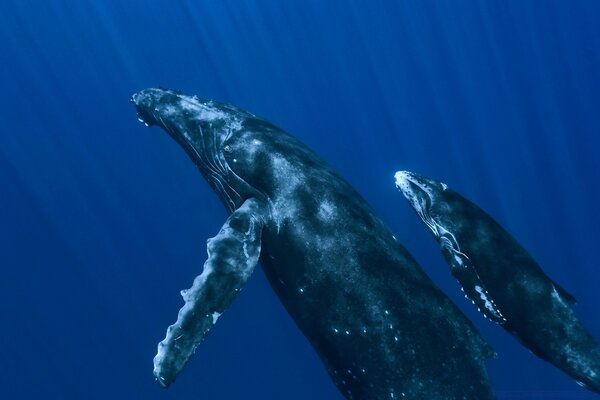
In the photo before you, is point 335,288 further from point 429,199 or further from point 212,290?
point 429,199

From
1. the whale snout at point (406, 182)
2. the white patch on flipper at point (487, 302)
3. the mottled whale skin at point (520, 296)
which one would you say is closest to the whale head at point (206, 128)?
the whale snout at point (406, 182)

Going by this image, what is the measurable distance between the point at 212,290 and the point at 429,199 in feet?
9.66

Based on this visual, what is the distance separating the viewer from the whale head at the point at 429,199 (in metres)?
6.76

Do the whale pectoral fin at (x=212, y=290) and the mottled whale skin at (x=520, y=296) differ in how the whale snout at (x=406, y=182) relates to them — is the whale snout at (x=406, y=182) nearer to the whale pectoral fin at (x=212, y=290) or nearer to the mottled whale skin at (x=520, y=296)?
the mottled whale skin at (x=520, y=296)

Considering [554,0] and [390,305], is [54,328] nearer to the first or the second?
[390,305]

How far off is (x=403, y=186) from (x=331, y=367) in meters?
2.55

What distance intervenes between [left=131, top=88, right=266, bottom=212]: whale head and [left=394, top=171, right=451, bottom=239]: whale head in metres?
2.05

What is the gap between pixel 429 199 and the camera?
7.04m

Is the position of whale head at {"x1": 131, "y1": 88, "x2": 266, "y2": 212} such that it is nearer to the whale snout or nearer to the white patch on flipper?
the whale snout

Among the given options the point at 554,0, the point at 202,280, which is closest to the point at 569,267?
the point at 554,0

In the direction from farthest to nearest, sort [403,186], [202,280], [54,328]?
[54,328], [403,186], [202,280]

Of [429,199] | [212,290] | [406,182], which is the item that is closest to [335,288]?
[212,290]

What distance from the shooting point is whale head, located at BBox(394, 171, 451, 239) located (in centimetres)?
676

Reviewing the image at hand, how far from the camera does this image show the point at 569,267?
29906 millimetres
